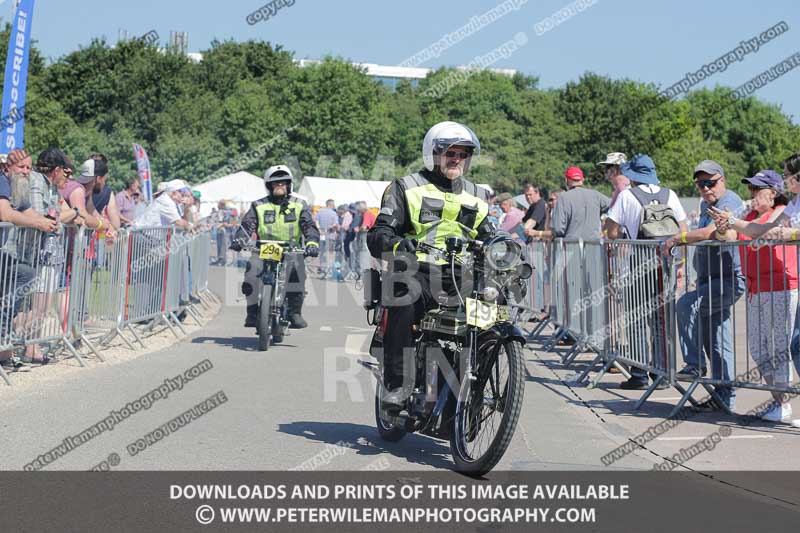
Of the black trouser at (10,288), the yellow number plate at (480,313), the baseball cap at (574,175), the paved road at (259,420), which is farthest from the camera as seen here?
the baseball cap at (574,175)

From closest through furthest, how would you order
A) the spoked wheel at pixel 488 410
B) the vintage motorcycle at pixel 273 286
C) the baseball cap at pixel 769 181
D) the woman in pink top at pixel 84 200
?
the spoked wheel at pixel 488 410, the baseball cap at pixel 769 181, the woman in pink top at pixel 84 200, the vintage motorcycle at pixel 273 286

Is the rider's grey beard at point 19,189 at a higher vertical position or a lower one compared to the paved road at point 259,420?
higher

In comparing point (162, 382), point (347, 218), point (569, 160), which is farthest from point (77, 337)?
point (569, 160)

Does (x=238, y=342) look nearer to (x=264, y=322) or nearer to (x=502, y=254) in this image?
(x=264, y=322)

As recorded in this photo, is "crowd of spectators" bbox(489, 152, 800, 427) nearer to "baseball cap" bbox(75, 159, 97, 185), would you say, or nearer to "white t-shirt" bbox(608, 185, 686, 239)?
"white t-shirt" bbox(608, 185, 686, 239)

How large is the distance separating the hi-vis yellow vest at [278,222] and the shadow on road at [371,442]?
5.88 m

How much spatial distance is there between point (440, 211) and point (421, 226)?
153 mm

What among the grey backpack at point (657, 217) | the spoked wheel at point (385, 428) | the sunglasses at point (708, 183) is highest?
the sunglasses at point (708, 183)

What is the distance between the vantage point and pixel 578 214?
12.9 m

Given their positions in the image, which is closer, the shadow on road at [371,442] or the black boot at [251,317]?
the shadow on road at [371,442]

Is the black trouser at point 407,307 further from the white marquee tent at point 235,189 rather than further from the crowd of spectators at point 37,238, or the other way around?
the white marquee tent at point 235,189

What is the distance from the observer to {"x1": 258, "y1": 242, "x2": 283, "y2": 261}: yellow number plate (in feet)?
42.4

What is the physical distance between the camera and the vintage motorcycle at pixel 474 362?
19.2 feet

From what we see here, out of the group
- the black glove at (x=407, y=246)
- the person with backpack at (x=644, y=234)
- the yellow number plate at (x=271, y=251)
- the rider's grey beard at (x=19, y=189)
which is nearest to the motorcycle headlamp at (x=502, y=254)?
the black glove at (x=407, y=246)
